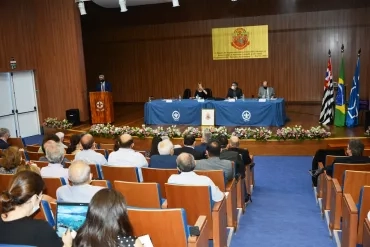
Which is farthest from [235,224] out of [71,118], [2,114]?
[2,114]

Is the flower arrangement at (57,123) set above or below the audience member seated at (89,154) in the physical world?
below

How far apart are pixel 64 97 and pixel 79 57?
1358mm

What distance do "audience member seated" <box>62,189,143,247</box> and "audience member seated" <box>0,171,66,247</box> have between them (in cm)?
22

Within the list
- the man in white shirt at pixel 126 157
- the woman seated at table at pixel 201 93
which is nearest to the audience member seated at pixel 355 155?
the man in white shirt at pixel 126 157

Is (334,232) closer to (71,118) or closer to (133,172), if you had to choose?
(133,172)

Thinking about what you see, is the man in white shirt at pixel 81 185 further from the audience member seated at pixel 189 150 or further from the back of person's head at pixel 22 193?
the audience member seated at pixel 189 150

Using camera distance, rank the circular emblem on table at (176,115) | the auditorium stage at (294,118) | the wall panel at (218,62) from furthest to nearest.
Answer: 1. the wall panel at (218,62)
2. the circular emblem on table at (176,115)
3. the auditorium stage at (294,118)

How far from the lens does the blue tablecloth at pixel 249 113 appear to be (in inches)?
383

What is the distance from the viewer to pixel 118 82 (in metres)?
16.3

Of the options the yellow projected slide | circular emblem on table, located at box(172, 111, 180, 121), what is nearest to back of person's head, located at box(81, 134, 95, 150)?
circular emblem on table, located at box(172, 111, 180, 121)

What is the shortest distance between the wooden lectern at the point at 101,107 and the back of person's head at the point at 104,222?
915 cm

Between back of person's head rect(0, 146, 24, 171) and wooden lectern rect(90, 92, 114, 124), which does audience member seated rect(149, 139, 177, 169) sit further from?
wooden lectern rect(90, 92, 114, 124)

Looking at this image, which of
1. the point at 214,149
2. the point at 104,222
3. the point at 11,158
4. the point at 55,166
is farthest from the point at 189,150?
the point at 104,222

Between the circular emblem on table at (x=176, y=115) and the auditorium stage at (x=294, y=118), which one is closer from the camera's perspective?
the auditorium stage at (x=294, y=118)
